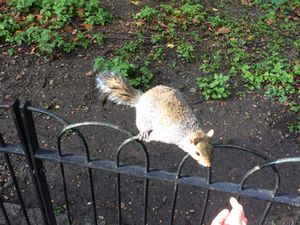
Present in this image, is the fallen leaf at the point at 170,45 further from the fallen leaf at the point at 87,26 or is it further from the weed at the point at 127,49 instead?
the fallen leaf at the point at 87,26

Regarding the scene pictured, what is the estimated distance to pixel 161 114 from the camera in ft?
8.43

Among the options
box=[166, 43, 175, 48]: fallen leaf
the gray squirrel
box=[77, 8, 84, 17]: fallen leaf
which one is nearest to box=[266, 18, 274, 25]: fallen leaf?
box=[166, 43, 175, 48]: fallen leaf

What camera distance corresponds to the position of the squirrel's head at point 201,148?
6.99ft

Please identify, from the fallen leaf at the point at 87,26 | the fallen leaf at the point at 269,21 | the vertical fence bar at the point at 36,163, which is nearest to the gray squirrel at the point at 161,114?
the vertical fence bar at the point at 36,163

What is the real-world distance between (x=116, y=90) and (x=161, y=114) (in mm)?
386

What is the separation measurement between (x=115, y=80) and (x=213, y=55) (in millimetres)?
2037

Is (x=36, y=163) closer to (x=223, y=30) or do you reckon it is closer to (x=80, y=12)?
(x=80, y=12)

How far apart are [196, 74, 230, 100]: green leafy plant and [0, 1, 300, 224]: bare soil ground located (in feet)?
0.22

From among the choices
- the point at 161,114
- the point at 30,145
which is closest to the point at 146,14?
the point at 161,114

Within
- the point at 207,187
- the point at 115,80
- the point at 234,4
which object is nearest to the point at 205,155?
the point at 207,187

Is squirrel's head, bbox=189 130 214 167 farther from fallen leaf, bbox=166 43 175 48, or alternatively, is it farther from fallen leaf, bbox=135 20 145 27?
fallen leaf, bbox=135 20 145 27

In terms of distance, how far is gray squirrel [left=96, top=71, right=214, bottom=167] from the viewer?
240 centimetres

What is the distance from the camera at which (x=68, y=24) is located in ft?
15.9

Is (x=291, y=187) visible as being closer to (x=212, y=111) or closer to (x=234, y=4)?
(x=212, y=111)
